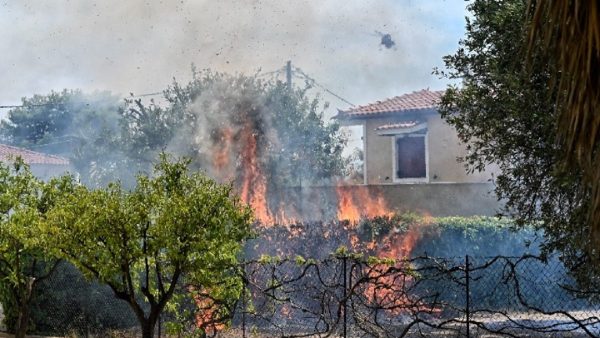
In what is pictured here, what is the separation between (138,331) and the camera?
12.2 m

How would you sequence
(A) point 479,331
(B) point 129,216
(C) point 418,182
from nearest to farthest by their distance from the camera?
(B) point 129,216 → (A) point 479,331 → (C) point 418,182

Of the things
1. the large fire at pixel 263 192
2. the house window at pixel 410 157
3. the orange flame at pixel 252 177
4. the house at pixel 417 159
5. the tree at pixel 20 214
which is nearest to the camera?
the tree at pixel 20 214

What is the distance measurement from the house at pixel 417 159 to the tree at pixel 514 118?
11.8 m

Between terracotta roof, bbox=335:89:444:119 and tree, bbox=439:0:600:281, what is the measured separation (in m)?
13.9

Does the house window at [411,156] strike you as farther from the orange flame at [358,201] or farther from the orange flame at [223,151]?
the orange flame at [223,151]

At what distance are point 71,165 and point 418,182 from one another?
13.8 m

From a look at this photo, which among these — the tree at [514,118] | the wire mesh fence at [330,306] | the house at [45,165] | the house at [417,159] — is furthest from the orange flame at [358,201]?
the house at [45,165]

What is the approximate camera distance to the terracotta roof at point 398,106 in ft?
74.1

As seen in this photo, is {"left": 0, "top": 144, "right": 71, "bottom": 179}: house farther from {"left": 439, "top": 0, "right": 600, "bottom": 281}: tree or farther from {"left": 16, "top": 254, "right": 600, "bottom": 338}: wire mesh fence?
{"left": 439, "top": 0, "right": 600, "bottom": 281}: tree

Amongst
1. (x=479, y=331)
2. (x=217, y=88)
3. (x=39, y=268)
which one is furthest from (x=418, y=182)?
(x=39, y=268)

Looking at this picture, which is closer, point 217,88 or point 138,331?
point 138,331

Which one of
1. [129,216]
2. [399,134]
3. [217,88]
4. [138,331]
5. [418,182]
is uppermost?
[217,88]

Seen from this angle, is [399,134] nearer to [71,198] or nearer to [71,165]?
[71,165]

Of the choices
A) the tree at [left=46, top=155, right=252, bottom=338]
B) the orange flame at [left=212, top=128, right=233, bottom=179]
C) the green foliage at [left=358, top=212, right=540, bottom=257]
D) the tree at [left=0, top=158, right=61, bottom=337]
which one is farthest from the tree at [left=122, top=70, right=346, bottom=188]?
the tree at [left=46, top=155, right=252, bottom=338]
